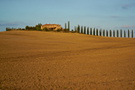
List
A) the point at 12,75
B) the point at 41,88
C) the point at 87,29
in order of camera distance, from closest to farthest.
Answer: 1. the point at 41,88
2. the point at 12,75
3. the point at 87,29

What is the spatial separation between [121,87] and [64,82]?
174 cm

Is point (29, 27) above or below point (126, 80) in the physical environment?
above

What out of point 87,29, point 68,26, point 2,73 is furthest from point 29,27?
point 2,73

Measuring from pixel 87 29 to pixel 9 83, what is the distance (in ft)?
163

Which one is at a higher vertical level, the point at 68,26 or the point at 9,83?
the point at 68,26

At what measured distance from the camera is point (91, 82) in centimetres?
516

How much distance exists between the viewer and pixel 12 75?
6.02m

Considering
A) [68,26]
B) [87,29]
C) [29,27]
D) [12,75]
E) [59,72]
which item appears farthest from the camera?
[87,29]

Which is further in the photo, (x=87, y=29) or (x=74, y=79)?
(x=87, y=29)

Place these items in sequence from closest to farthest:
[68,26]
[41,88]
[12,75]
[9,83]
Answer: [41,88] → [9,83] → [12,75] → [68,26]

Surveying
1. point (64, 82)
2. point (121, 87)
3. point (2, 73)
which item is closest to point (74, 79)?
point (64, 82)

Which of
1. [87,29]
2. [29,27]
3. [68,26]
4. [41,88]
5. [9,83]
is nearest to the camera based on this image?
[41,88]

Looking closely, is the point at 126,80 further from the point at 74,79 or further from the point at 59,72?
the point at 59,72

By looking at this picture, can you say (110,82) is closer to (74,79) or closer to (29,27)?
(74,79)
